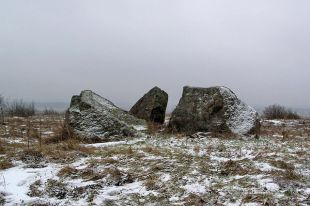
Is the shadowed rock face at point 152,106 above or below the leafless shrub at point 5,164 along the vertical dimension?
above

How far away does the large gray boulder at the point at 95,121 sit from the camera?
12.1 metres

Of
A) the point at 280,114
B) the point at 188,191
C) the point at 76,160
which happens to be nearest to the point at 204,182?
the point at 188,191

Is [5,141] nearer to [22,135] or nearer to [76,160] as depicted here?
[22,135]

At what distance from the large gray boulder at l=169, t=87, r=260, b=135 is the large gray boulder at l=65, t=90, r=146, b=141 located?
133 cm

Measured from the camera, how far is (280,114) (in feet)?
69.1

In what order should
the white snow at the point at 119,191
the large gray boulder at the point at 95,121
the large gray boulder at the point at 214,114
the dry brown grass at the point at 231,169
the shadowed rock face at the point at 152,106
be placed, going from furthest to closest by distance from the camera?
1. the shadowed rock face at the point at 152,106
2. the large gray boulder at the point at 214,114
3. the large gray boulder at the point at 95,121
4. the dry brown grass at the point at 231,169
5. the white snow at the point at 119,191

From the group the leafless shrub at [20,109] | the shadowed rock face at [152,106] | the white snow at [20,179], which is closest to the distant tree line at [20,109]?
the leafless shrub at [20,109]

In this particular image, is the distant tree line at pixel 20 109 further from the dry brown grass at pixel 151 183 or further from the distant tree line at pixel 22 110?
the dry brown grass at pixel 151 183

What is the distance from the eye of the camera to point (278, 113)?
2114 cm

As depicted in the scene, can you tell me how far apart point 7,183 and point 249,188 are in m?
4.11

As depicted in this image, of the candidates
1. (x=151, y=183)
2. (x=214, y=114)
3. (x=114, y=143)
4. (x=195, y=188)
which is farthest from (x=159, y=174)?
(x=214, y=114)

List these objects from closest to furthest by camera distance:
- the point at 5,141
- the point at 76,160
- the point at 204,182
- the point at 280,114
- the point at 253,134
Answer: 1. the point at 204,182
2. the point at 76,160
3. the point at 5,141
4. the point at 253,134
5. the point at 280,114

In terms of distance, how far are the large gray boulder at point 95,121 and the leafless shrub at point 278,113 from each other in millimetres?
9724

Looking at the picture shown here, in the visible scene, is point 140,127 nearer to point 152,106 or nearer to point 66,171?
point 152,106
